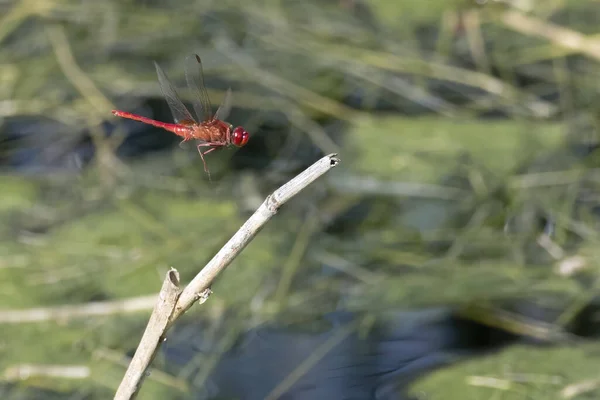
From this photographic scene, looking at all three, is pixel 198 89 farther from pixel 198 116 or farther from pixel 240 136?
pixel 240 136

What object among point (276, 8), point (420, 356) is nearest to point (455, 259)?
point (420, 356)

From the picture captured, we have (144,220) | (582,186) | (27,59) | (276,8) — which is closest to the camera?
(144,220)

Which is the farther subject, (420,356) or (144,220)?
(144,220)

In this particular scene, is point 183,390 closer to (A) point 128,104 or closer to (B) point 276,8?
(A) point 128,104

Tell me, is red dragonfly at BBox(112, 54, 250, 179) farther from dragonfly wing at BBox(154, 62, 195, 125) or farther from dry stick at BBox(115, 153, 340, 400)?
dry stick at BBox(115, 153, 340, 400)

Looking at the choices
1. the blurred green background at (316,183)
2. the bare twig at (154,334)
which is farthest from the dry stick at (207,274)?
the blurred green background at (316,183)

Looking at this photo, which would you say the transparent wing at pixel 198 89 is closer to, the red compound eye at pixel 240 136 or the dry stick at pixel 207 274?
the red compound eye at pixel 240 136
